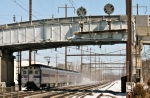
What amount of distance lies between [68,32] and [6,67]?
40.5ft

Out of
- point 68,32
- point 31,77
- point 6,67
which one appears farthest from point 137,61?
point 6,67

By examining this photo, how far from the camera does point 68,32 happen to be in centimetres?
Result: 4088

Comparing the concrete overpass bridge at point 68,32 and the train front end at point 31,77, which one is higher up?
the concrete overpass bridge at point 68,32

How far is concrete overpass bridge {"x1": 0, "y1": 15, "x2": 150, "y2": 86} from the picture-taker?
38.9 meters

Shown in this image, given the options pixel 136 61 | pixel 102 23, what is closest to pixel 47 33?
pixel 102 23

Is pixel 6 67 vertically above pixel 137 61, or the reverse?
pixel 137 61

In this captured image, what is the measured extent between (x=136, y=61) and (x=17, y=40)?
15.8 m

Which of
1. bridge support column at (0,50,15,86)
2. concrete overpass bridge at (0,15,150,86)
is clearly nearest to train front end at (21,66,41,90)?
bridge support column at (0,50,15,86)

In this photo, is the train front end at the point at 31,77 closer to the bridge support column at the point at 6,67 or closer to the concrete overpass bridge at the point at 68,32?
the bridge support column at the point at 6,67

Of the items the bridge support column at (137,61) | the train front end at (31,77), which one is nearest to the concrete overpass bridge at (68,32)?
the bridge support column at (137,61)

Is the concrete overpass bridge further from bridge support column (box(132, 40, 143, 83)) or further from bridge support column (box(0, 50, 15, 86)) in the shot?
bridge support column (box(132, 40, 143, 83))

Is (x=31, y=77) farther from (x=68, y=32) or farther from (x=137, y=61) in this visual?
(x=137, y=61)

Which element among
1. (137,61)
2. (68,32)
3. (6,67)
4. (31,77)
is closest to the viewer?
(68,32)

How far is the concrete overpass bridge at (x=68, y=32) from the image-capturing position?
38.9m
